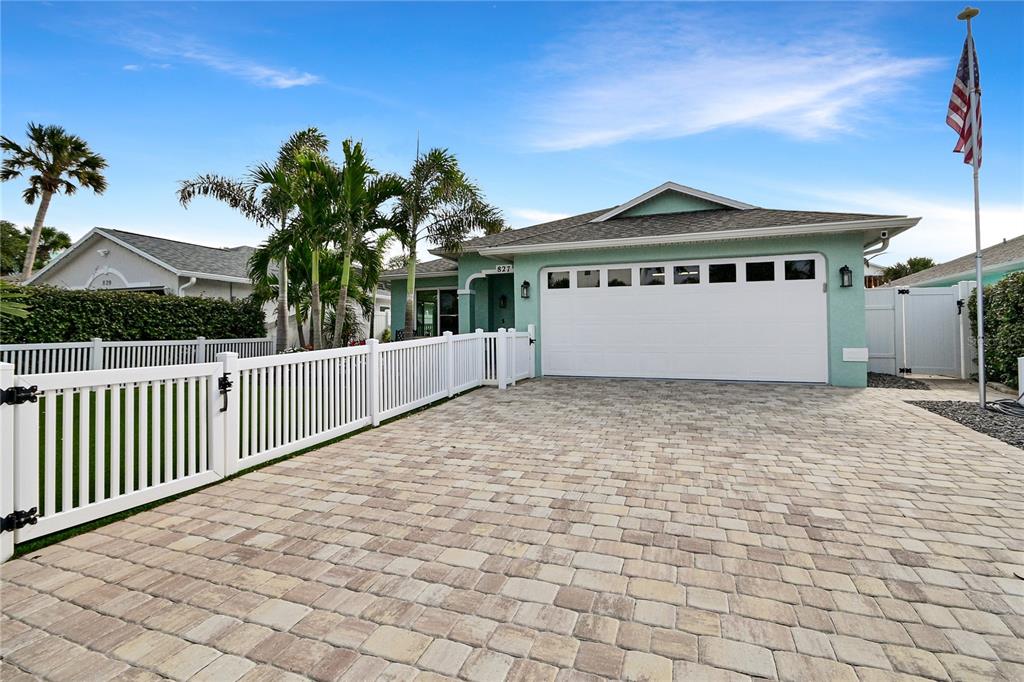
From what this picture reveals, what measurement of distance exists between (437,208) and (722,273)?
7.04 meters

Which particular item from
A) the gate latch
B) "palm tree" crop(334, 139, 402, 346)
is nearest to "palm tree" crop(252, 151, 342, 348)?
"palm tree" crop(334, 139, 402, 346)

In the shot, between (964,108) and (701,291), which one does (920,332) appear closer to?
(701,291)

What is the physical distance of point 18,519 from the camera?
2613 millimetres

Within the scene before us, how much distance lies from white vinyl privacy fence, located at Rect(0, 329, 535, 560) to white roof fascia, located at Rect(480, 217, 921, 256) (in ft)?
14.5

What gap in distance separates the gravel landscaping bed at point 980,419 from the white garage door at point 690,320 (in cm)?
204

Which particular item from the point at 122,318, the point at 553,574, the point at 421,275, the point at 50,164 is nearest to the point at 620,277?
the point at 421,275

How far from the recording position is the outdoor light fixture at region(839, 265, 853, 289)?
28.4 feet

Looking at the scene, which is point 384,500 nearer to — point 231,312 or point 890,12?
point 890,12

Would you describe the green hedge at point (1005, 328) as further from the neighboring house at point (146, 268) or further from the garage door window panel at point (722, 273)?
the neighboring house at point (146, 268)

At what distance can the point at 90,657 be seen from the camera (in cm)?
180

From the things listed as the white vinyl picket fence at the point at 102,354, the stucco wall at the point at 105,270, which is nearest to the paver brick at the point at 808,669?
the white vinyl picket fence at the point at 102,354

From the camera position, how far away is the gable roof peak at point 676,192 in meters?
11.4

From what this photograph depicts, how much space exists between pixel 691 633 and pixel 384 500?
227cm

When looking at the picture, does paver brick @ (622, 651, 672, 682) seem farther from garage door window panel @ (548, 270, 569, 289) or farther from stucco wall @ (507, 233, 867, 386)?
garage door window panel @ (548, 270, 569, 289)
